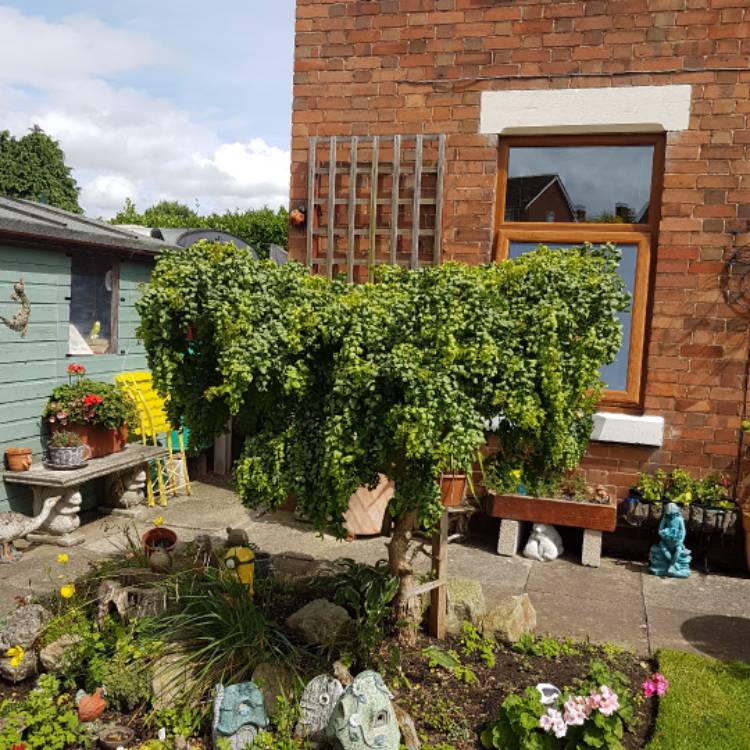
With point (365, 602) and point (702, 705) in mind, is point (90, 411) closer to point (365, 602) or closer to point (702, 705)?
point (365, 602)

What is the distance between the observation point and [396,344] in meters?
3.21

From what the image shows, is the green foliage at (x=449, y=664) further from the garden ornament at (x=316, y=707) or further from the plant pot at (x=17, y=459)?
the plant pot at (x=17, y=459)

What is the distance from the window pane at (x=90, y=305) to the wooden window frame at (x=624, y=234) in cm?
416

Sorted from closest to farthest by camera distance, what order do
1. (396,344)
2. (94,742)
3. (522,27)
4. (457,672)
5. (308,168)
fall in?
(396,344), (94,742), (457,672), (522,27), (308,168)

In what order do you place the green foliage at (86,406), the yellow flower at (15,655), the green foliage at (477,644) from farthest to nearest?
the green foliage at (86,406), the green foliage at (477,644), the yellow flower at (15,655)

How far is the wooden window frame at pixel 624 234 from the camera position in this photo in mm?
6102

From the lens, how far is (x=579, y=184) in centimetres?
633

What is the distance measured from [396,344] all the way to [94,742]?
94.2 inches

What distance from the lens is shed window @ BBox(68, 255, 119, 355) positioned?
287 inches

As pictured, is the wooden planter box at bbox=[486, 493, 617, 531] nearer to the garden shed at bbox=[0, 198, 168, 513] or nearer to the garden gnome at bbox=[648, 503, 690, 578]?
the garden gnome at bbox=[648, 503, 690, 578]

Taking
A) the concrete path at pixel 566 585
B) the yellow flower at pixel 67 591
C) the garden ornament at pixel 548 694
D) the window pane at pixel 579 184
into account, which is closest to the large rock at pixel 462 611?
the concrete path at pixel 566 585

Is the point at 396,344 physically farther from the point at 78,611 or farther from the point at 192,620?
the point at 78,611

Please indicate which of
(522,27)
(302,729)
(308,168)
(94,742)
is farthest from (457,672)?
(522,27)

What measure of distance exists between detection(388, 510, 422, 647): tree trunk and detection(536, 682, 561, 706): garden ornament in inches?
35.4
